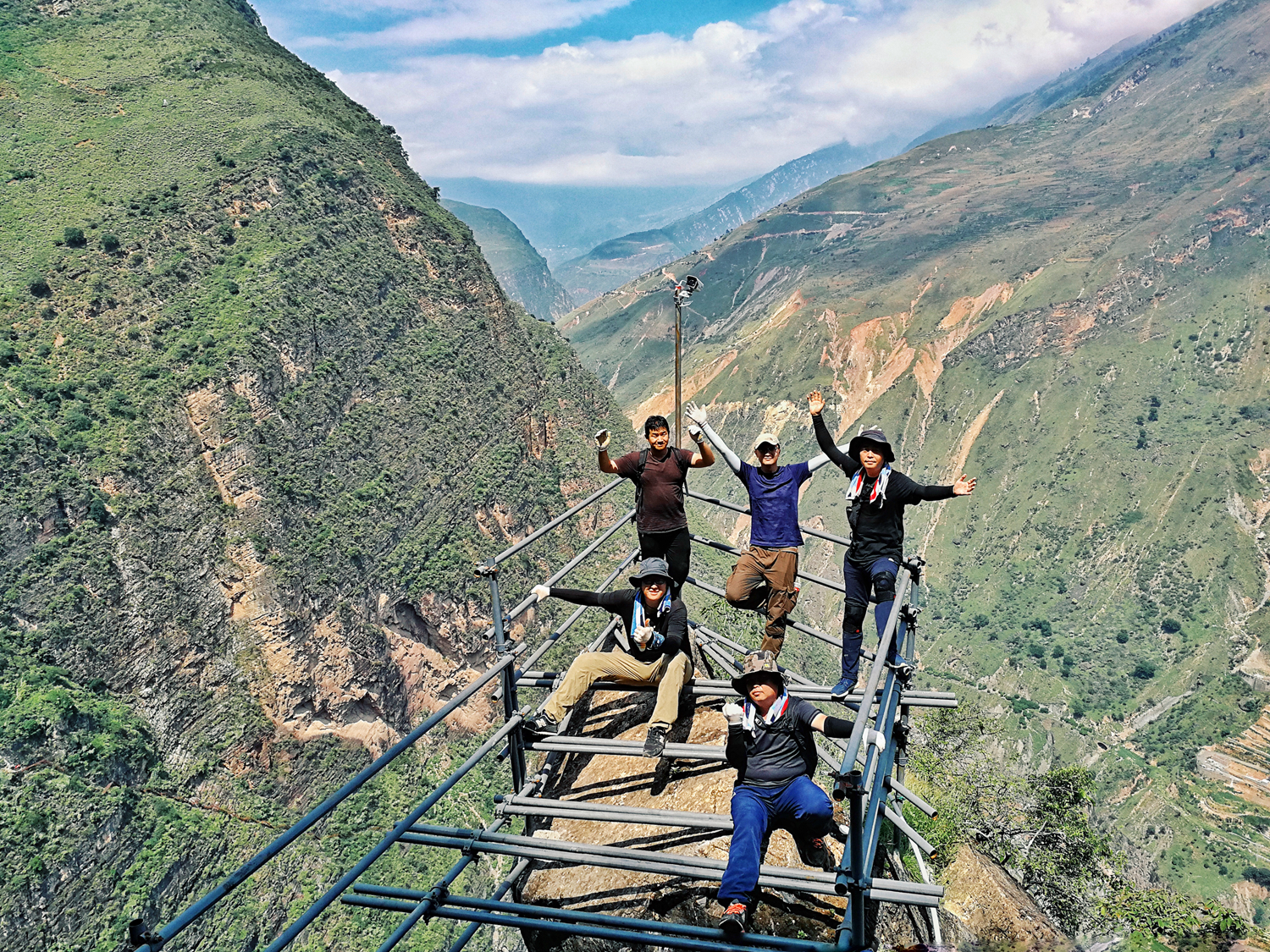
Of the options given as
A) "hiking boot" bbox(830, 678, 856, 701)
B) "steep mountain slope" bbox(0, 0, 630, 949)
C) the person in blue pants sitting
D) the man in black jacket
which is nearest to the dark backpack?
the man in black jacket

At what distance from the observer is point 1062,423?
3974 inches

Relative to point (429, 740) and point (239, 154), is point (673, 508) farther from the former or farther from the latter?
point (239, 154)

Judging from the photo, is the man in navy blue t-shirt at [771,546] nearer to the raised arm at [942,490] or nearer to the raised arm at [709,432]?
the raised arm at [709,432]

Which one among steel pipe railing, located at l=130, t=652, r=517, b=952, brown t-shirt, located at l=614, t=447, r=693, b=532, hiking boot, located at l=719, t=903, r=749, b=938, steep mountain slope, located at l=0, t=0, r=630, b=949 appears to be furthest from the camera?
steep mountain slope, located at l=0, t=0, r=630, b=949

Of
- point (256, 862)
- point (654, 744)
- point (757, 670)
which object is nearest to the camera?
point (256, 862)

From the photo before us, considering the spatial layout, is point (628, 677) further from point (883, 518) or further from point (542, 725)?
point (883, 518)

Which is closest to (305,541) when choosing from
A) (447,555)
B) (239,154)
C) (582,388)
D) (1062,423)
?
(447,555)

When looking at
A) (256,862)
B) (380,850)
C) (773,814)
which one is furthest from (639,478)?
(256,862)

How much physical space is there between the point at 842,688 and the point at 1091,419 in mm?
110504

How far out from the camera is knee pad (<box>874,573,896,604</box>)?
19.9ft

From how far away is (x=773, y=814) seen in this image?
15.3ft

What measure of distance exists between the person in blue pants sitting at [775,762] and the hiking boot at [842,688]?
0.88m

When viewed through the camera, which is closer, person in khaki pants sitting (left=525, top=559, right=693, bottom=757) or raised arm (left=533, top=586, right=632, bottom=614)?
person in khaki pants sitting (left=525, top=559, right=693, bottom=757)

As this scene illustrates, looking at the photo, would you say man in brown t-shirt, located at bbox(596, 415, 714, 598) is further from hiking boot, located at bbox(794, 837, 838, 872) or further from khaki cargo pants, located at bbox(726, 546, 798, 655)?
hiking boot, located at bbox(794, 837, 838, 872)
